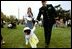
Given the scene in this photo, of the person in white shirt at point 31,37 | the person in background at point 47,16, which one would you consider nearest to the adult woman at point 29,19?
the person in white shirt at point 31,37

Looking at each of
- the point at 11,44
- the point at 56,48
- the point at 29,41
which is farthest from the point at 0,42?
the point at 56,48

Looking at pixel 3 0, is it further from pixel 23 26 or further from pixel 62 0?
pixel 62 0

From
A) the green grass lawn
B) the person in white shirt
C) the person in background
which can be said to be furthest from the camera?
the green grass lawn

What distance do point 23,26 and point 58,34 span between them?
4.29 ft

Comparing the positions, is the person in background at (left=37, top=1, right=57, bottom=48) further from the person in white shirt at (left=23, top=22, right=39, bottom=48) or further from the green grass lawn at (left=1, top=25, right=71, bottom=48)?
the person in white shirt at (left=23, top=22, right=39, bottom=48)

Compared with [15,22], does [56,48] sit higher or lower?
lower

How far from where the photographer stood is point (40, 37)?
1035cm

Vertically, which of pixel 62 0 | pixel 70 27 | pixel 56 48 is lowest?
pixel 56 48

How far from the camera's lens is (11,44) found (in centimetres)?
1055

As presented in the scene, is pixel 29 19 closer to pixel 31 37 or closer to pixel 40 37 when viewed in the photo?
pixel 31 37

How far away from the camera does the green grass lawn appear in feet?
34.0

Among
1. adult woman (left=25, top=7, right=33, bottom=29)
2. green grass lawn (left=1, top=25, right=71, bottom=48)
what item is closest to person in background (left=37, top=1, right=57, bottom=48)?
green grass lawn (left=1, top=25, right=71, bottom=48)

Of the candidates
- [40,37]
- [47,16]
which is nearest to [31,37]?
[40,37]

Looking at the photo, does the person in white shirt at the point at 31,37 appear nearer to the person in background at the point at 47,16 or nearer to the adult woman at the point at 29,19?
the adult woman at the point at 29,19
